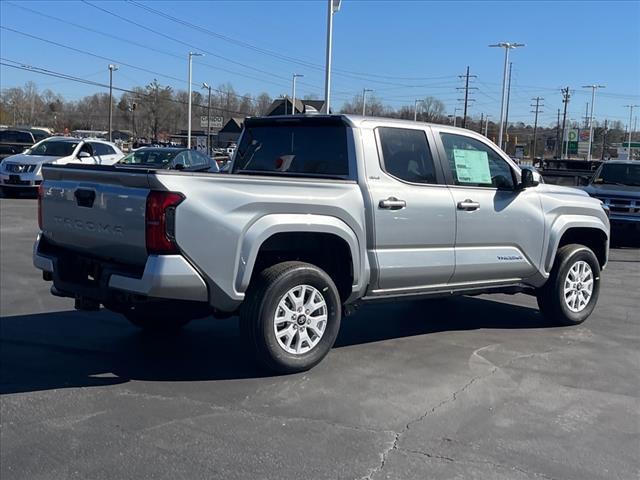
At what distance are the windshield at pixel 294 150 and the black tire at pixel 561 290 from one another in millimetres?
2789

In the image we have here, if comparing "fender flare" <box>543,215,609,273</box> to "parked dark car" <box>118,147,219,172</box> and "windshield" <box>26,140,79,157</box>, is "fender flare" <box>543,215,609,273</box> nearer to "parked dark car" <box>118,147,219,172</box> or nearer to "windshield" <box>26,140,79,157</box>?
"parked dark car" <box>118,147,219,172</box>

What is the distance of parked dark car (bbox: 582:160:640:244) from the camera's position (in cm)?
1415

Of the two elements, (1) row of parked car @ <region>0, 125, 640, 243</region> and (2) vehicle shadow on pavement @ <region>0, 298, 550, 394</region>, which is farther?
(1) row of parked car @ <region>0, 125, 640, 243</region>

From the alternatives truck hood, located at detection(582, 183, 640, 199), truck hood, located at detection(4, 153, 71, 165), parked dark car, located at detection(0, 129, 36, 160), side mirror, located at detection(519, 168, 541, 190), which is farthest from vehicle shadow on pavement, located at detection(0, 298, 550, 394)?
parked dark car, located at detection(0, 129, 36, 160)

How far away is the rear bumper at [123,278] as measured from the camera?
4.43m

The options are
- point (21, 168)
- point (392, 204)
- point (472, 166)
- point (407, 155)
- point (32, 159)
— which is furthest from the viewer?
point (32, 159)

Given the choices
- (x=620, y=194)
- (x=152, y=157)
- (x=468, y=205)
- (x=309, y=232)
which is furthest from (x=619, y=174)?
(x=309, y=232)

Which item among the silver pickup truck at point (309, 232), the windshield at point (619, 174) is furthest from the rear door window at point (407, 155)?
the windshield at point (619, 174)

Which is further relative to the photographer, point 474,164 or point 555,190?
point 555,190

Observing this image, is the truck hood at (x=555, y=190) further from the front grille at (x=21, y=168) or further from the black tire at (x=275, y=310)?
the front grille at (x=21, y=168)

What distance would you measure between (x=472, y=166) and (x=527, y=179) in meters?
0.59

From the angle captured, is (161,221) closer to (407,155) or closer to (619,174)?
(407,155)

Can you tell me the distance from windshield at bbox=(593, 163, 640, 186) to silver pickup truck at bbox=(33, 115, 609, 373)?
8.94 meters

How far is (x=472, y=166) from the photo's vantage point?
6395mm
